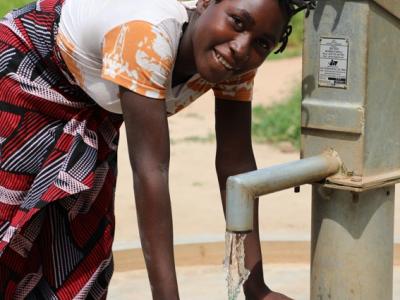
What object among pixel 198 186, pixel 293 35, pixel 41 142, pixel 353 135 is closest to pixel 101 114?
pixel 41 142

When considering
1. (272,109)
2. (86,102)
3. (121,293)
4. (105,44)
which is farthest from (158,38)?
(272,109)

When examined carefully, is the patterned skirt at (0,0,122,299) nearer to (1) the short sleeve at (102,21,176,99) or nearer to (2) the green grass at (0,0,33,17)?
(1) the short sleeve at (102,21,176,99)

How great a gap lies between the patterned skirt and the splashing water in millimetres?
494

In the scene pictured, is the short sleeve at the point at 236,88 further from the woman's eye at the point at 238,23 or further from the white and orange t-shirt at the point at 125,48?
the woman's eye at the point at 238,23

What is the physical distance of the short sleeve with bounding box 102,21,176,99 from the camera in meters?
2.26

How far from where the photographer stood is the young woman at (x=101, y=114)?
89.6 inches

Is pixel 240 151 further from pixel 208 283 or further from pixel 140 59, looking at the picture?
pixel 208 283

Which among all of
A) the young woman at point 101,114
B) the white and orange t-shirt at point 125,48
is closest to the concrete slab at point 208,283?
the young woman at point 101,114

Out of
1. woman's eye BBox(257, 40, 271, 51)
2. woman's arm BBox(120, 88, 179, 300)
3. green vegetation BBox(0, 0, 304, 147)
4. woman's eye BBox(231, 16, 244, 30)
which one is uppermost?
woman's eye BBox(231, 16, 244, 30)

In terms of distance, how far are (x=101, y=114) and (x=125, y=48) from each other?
1.53 feet

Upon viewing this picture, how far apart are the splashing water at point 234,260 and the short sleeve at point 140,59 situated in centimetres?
34

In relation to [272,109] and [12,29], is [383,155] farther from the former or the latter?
[272,109]

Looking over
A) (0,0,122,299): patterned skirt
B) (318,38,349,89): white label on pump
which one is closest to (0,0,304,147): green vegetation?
(0,0,122,299): patterned skirt

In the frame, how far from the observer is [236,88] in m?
2.66
